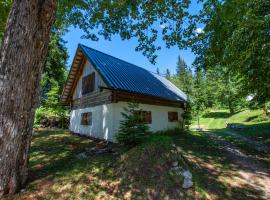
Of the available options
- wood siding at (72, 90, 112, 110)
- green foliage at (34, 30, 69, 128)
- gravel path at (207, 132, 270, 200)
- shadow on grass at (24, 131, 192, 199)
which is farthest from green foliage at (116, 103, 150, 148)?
green foliage at (34, 30, 69, 128)

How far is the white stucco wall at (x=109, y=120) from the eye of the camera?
11031 mm

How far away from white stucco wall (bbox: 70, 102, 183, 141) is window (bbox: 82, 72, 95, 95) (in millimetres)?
1519

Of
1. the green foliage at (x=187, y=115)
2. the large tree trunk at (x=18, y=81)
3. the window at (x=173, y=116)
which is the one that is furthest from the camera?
the green foliage at (x=187, y=115)

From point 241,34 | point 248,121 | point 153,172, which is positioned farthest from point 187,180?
point 248,121

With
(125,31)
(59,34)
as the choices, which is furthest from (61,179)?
(59,34)

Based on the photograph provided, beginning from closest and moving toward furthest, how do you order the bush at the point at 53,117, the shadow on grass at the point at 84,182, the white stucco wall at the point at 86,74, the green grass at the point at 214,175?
the shadow on grass at the point at 84,182, the green grass at the point at 214,175, the white stucco wall at the point at 86,74, the bush at the point at 53,117

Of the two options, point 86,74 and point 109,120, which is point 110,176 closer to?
point 109,120

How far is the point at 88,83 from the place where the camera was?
14.0 metres

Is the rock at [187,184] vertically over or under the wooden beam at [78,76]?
under

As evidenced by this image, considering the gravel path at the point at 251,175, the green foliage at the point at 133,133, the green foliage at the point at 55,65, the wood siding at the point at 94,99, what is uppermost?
the green foliage at the point at 55,65

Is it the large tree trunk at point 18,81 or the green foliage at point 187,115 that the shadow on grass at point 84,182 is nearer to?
the large tree trunk at point 18,81

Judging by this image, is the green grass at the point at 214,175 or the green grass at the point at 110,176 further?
the green grass at the point at 214,175

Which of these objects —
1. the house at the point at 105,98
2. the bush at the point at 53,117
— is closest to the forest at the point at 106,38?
the house at the point at 105,98

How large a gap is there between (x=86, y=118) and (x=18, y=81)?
A: 10109 mm
